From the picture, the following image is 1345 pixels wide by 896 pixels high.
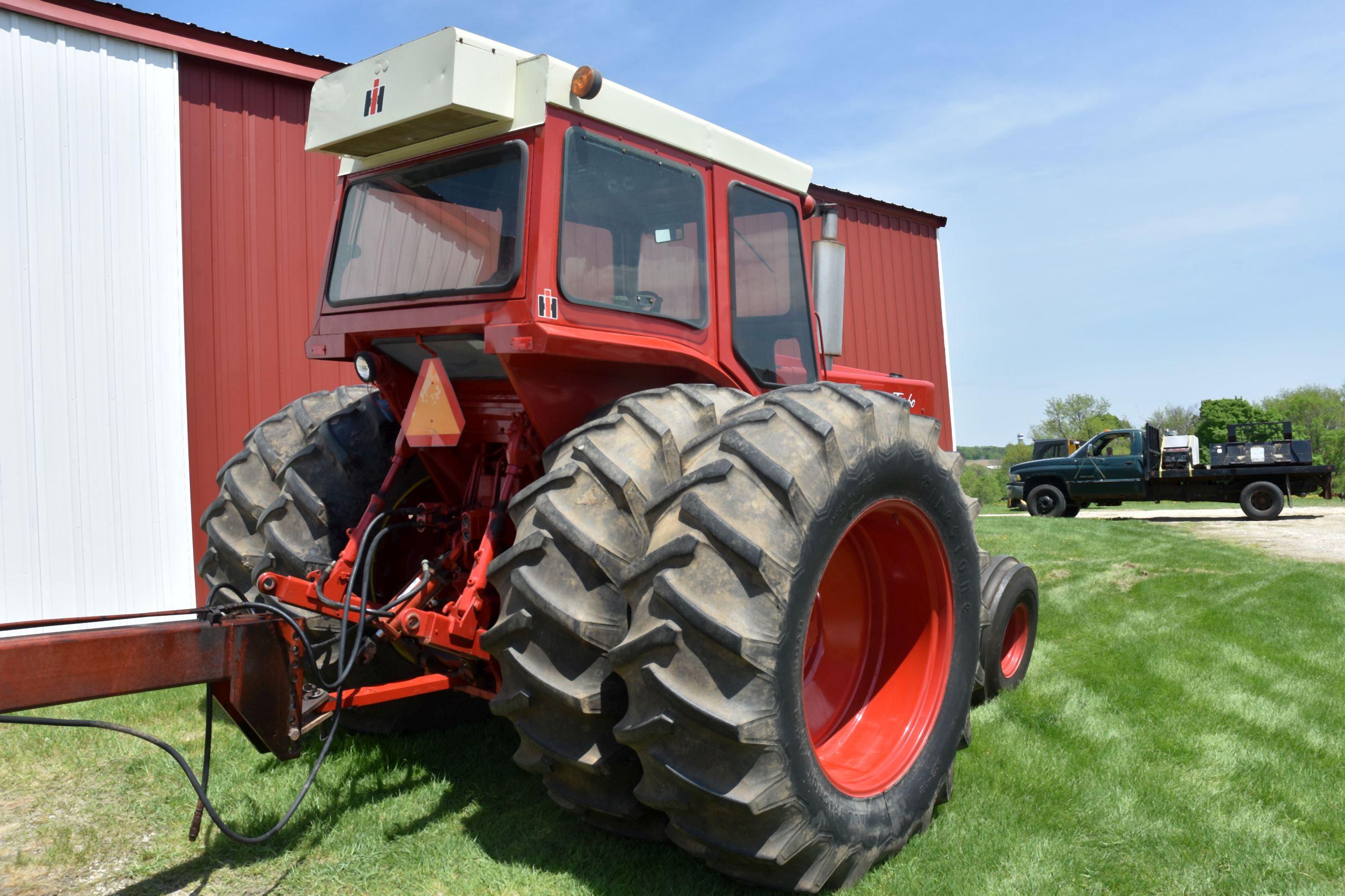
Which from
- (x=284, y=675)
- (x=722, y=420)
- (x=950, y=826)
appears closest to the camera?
(x=284, y=675)

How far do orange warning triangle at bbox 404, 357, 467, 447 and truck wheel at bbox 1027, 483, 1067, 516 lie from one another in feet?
63.2

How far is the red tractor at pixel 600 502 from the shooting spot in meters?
2.60

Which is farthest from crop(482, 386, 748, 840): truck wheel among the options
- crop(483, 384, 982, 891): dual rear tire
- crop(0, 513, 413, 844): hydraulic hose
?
crop(0, 513, 413, 844): hydraulic hose

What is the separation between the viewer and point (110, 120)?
6.85 metres

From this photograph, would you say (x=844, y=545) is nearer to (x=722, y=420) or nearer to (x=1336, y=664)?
(x=722, y=420)

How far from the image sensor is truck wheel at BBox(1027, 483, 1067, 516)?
67.2ft

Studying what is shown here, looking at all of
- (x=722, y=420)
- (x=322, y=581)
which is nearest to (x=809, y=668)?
(x=722, y=420)

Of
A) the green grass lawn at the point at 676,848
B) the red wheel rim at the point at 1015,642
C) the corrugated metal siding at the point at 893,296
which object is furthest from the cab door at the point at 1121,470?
the red wheel rim at the point at 1015,642

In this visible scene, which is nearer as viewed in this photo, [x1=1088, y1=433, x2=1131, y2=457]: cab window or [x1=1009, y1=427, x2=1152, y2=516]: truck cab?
[x1=1009, y1=427, x2=1152, y2=516]: truck cab

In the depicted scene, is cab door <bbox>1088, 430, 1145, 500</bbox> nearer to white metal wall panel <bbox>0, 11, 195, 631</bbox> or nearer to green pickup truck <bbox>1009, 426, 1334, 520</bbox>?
green pickup truck <bbox>1009, 426, 1334, 520</bbox>

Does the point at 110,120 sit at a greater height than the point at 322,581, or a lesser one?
greater

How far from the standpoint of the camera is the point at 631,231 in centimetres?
349

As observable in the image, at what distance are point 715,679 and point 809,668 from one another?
1343mm

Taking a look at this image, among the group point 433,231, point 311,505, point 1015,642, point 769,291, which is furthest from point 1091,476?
point 311,505
